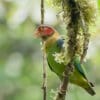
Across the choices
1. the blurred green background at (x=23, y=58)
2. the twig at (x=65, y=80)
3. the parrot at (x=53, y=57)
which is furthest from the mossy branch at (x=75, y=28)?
the blurred green background at (x=23, y=58)

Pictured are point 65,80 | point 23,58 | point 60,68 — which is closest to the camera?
point 65,80

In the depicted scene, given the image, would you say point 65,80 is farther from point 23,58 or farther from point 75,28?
point 23,58

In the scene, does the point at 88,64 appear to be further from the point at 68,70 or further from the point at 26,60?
the point at 68,70

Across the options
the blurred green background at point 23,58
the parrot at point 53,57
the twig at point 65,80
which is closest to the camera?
the twig at point 65,80

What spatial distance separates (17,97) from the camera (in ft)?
20.2

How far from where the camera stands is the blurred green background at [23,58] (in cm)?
581

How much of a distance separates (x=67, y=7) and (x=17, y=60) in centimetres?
469

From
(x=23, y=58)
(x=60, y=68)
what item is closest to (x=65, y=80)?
(x=60, y=68)

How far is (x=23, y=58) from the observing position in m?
6.70

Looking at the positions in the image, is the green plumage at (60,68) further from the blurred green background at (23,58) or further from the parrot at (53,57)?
the blurred green background at (23,58)

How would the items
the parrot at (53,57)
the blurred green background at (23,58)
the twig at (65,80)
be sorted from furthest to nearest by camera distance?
the blurred green background at (23,58), the parrot at (53,57), the twig at (65,80)

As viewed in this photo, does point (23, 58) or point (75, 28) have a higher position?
point (75, 28)

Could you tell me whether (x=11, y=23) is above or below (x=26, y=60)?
above

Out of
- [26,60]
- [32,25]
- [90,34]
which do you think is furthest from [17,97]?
[90,34]
